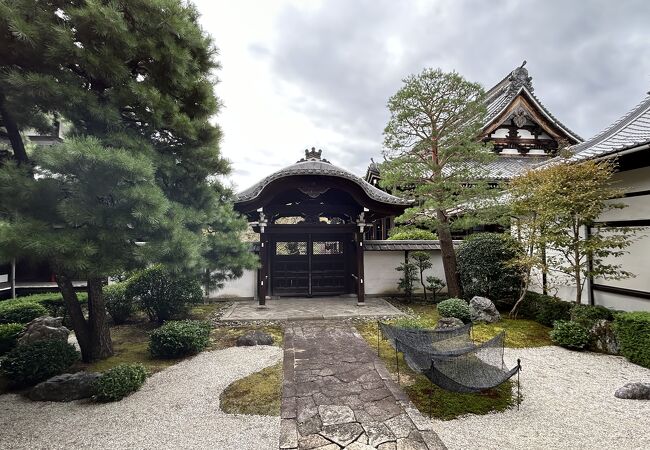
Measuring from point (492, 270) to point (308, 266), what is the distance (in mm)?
6342

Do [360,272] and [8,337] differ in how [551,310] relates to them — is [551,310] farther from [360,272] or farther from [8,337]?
[8,337]

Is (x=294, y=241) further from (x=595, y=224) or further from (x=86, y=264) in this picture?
(x=595, y=224)

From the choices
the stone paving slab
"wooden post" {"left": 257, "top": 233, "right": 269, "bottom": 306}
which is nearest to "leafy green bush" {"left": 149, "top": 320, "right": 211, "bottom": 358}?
the stone paving slab

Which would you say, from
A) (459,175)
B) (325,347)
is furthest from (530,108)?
(325,347)

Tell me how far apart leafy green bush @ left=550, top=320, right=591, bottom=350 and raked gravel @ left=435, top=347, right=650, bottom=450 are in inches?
30.6

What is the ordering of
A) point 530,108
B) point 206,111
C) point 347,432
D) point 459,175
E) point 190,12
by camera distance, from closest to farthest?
point 347,432 → point 190,12 → point 206,111 → point 459,175 → point 530,108

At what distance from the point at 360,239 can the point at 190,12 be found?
7.58 metres

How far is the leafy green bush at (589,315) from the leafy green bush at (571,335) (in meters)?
0.26

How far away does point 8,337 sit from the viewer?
582 centimetres

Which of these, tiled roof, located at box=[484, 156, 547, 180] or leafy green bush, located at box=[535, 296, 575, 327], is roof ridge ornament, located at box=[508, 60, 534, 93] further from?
leafy green bush, located at box=[535, 296, 575, 327]

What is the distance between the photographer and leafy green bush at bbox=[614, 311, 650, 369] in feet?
17.9

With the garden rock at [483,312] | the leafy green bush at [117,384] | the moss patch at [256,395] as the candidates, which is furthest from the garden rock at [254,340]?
the garden rock at [483,312]

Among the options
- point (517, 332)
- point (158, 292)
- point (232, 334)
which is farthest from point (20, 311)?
point (517, 332)

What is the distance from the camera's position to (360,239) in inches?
410
